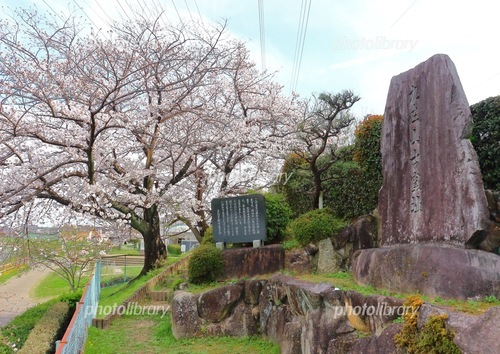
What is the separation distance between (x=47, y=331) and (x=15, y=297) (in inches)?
756

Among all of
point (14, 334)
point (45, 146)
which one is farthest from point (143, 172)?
point (14, 334)

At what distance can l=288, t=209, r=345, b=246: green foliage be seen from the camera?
29.0ft

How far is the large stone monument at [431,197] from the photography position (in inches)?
193

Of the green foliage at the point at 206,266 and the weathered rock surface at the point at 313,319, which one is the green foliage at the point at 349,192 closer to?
the weathered rock surface at the point at 313,319

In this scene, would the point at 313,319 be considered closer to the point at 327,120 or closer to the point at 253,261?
the point at 253,261

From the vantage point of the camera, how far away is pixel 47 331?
352 inches

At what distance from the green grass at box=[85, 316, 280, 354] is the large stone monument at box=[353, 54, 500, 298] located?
2.85 m

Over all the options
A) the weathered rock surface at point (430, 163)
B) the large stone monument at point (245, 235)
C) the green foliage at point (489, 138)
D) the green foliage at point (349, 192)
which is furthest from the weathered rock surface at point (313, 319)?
the green foliage at point (489, 138)

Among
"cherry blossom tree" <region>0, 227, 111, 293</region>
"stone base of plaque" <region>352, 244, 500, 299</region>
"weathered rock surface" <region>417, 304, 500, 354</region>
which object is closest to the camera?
"weathered rock surface" <region>417, 304, 500, 354</region>

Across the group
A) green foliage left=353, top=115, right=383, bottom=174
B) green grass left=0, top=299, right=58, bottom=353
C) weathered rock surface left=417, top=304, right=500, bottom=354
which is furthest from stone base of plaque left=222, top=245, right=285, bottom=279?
weathered rock surface left=417, top=304, right=500, bottom=354

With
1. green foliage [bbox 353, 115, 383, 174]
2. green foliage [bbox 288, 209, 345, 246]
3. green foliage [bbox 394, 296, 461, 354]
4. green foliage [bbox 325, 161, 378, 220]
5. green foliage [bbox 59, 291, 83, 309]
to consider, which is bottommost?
green foliage [bbox 59, 291, 83, 309]

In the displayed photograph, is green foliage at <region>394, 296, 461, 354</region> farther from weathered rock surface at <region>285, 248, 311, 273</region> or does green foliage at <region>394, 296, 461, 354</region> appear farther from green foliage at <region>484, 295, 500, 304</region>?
weathered rock surface at <region>285, 248, 311, 273</region>

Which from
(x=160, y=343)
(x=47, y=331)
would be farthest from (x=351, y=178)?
(x=47, y=331)

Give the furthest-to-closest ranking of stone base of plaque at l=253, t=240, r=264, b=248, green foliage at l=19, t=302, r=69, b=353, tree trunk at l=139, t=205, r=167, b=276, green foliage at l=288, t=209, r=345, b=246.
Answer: tree trunk at l=139, t=205, r=167, b=276
stone base of plaque at l=253, t=240, r=264, b=248
green foliage at l=288, t=209, r=345, b=246
green foliage at l=19, t=302, r=69, b=353
